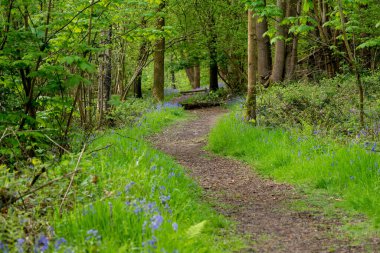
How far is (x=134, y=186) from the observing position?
4.52m

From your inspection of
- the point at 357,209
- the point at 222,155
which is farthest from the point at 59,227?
the point at 222,155

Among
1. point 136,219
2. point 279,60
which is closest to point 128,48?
point 279,60

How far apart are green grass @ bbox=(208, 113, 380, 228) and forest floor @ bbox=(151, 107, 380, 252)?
283mm

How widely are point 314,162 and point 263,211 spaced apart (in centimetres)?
162

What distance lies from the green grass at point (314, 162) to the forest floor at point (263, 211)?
0.93 feet

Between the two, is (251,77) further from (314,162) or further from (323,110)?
(314,162)

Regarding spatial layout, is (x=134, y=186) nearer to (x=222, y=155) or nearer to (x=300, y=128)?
(x=222, y=155)

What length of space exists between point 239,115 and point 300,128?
8.44ft

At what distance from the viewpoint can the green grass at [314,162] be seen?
212 inches

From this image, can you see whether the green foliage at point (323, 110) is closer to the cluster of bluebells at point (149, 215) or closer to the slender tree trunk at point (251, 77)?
the slender tree trunk at point (251, 77)

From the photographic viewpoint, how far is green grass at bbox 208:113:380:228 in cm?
539

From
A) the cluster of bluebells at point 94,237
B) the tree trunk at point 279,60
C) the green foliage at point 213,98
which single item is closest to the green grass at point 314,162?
the cluster of bluebells at point 94,237

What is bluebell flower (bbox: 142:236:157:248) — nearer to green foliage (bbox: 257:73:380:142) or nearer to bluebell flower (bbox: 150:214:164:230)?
bluebell flower (bbox: 150:214:164:230)

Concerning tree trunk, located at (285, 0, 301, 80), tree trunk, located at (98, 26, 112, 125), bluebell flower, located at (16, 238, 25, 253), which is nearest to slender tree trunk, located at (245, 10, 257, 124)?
tree trunk, located at (98, 26, 112, 125)
